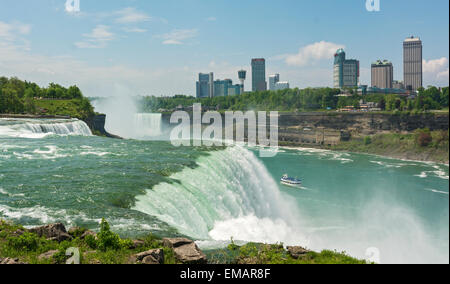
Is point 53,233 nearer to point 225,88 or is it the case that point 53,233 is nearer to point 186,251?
point 186,251

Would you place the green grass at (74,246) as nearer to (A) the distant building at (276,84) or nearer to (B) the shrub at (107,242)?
(B) the shrub at (107,242)

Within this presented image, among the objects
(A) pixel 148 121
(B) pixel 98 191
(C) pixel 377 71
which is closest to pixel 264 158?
(A) pixel 148 121

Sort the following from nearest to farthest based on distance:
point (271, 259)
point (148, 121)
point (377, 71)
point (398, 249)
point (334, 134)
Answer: point (271, 259) < point (398, 249) < point (334, 134) < point (148, 121) < point (377, 71)

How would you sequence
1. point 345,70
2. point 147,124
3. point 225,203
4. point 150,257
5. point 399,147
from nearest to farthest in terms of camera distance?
point 150,257 < point 225,203 < point 399,147 < point 147,124 < point 345,70

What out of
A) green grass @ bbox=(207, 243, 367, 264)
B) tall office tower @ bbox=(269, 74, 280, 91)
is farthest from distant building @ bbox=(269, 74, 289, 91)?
green grass @ bbox=(207, 243, 367, 264)

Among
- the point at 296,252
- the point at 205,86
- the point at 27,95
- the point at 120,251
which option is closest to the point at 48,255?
the point at 120,251

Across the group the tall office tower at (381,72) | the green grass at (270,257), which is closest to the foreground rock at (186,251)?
the green grass at (270,257)
